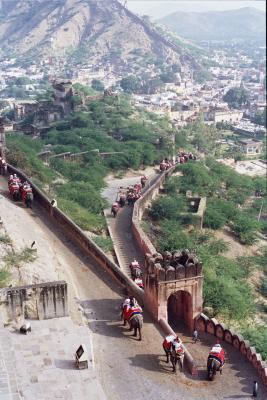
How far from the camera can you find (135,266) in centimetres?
2211

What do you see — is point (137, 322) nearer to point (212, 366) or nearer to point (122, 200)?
point (212, 366)

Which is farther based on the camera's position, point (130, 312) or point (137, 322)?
point (130, 312)

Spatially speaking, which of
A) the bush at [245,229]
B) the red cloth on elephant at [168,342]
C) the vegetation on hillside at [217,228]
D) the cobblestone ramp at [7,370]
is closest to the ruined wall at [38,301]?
the cobblestone ramp at [7,370]

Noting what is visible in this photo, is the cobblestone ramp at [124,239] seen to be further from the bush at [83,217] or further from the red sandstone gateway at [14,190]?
the red sandstone gateway at [14,190]

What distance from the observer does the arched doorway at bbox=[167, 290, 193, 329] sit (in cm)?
1850

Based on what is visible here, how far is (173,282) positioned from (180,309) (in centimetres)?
192

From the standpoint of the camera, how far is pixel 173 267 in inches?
696

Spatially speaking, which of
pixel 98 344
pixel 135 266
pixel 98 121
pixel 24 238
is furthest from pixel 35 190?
pixel 98 121

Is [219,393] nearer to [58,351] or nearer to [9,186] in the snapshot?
[58,351]

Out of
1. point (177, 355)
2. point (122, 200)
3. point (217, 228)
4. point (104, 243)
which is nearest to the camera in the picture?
point (177, 355)

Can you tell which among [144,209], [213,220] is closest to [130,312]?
[144,209]

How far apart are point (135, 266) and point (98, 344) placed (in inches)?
229

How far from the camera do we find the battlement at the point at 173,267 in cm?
1756

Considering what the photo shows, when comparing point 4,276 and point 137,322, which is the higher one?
point 4,276
